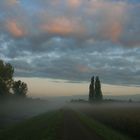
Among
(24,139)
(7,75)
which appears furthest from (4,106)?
(24,139)

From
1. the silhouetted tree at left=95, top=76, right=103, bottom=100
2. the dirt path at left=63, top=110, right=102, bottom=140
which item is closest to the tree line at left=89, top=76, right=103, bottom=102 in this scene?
the silhouetted tree at left=95, top=76, right=103, bottom=100

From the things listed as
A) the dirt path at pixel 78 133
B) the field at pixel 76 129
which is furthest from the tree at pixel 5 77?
the dirt path at pixel 78 133

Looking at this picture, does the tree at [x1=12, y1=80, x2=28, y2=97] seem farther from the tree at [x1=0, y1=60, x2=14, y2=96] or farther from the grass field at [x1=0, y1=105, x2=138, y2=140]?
the grass field at [x1=0, y1=105, x2=138, y2=140]

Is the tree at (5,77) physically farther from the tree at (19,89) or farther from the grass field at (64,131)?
the grass field at (64,131)

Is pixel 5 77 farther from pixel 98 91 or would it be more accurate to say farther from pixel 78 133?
pixel 78 133

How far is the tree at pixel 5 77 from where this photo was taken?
374ft

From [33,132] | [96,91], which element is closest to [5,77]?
[96,91]

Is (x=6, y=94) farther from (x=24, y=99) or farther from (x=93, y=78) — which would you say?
(x=24, y=99)

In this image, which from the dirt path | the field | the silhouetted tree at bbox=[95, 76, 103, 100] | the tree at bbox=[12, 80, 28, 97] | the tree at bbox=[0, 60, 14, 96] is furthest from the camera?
the tree at bbox=[12, 80, 28, 97]

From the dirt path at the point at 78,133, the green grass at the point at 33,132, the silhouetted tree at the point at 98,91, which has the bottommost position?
the green grass at the point at 33,132

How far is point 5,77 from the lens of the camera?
386 feet

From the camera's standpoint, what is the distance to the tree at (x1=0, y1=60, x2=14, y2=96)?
113938mm

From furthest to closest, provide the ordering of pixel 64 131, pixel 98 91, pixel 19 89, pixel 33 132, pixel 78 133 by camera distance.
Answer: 1. pixel 19 89
2. pixel 98 91
3. pixel 33 132
4. pixel 64 131
5. pixel 78 133

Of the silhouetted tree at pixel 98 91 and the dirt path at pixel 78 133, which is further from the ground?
the silhouetted tree at pixel 98 91
